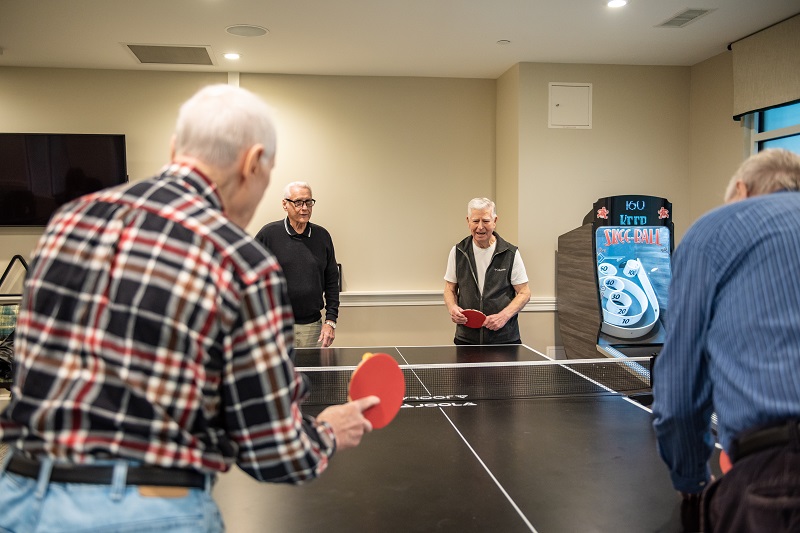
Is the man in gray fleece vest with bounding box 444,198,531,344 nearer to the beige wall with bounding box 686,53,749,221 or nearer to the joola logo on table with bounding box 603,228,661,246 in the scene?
the joola logo on table with bounding box 603,228,661,246

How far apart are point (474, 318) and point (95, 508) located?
9.59 ft

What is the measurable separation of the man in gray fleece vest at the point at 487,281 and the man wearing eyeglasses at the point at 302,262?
0.83 m

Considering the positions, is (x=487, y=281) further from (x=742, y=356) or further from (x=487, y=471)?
(x=742, y=356)

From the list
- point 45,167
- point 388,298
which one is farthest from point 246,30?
point 388,298

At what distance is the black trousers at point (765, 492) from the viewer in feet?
3.87

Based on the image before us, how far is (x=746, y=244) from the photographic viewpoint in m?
1.31

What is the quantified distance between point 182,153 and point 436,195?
5418 millimetres

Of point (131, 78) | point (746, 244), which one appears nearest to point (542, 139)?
point (131, 78)

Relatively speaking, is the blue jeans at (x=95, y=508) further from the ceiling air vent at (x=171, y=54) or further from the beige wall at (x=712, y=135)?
the beige wall at (x=712, y=135)

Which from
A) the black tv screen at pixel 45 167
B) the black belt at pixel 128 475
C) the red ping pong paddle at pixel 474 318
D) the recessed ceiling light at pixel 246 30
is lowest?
the red ping pong paddle at pixel 474 318

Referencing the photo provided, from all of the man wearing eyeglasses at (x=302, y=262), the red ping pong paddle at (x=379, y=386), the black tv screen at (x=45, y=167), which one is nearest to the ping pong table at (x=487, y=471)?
the red ping pong paddle at (x=379, y=386)

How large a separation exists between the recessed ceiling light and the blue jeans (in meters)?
4.35

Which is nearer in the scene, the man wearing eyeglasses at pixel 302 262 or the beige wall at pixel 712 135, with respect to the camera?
the man wearing eyeglasses at pixel 302 262

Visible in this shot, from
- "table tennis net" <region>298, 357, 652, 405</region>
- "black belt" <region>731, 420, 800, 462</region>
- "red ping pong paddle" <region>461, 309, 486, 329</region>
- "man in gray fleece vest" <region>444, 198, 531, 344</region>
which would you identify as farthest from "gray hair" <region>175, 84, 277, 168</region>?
"man in gray fleece vest" <region>444, 198, 531, 344</region>
